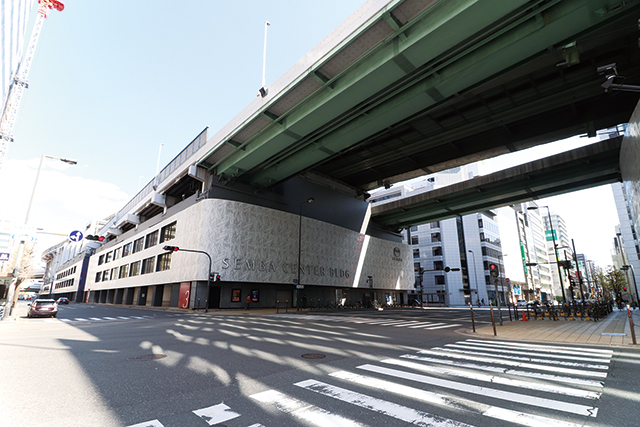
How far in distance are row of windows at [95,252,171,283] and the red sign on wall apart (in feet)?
19.7

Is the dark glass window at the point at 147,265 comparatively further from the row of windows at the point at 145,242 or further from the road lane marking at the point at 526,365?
the road lane marking at the point at 526,365

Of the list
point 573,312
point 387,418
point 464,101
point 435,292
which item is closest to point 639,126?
point 464,101

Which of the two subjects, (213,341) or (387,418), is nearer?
(387,418)

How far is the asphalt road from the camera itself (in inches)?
164

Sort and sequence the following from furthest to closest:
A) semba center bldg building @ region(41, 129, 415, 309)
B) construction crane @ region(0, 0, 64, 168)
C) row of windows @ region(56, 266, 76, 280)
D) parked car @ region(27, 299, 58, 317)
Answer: row of windows @ region(56, 266, 76, 280) → construction crane @ region(0, 0, 64, 168) → semba center bldg building @ region(41, 129, 415, 309) → parked car @ region(27, 299, 58, 317)

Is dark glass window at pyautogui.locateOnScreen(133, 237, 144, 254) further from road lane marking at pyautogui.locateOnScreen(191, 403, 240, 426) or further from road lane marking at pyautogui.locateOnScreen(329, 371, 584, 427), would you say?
road lane marking at pyautogui.locateOnScreen(329, 371, 584, 427)

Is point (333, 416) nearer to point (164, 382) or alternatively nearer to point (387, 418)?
point (387, 418)

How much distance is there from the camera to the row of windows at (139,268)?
41.7m

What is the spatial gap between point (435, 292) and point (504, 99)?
60.7 meters

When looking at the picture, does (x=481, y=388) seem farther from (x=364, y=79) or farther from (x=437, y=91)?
(x=437, y=91)

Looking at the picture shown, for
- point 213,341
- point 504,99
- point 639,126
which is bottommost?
point 213,341

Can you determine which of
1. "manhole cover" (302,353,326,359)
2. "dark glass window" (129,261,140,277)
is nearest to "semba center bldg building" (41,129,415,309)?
"dark glass window" (129,261,140,277)

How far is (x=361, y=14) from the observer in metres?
18.0

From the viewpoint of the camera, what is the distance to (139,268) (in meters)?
48.6
